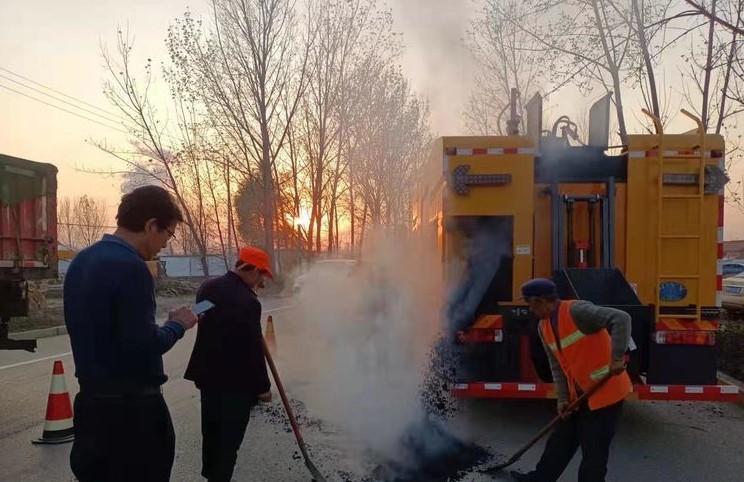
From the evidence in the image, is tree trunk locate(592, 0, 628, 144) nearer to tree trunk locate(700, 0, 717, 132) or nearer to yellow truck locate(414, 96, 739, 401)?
tree trunk locate(700, 0, 717, 132)

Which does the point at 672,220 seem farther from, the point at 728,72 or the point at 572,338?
the point at 728,72

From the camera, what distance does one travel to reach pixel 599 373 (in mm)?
3344

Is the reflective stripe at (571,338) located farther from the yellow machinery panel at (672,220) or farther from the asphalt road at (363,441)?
A: the yellow machinery panel at (672,220)

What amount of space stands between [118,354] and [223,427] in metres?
1.40

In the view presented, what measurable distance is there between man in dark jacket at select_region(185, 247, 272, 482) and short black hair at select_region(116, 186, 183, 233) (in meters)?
1.11

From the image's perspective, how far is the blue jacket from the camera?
2107mm

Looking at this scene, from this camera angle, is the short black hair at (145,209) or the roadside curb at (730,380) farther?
the roadside curb at (730,380)

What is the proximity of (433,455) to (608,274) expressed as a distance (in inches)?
78.1

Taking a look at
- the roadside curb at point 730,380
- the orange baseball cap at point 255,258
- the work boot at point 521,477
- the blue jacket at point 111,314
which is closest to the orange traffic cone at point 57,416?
the orange baseball cap at point 255,258

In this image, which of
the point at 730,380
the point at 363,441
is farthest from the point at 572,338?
the point at 730,380

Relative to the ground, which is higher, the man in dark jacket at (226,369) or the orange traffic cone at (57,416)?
the man in dark jacket at (226,369)

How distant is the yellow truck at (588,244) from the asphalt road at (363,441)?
47 centimetres

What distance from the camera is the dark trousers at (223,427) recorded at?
3381 mm

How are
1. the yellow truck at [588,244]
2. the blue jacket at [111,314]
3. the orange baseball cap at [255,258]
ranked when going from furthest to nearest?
the yellow truck at [588,244], the orange baseball cap at [255,258], the blue jacket at [111,314]
